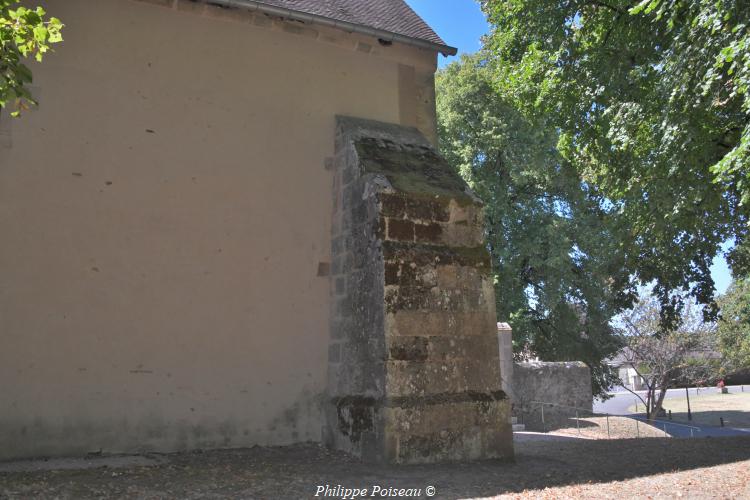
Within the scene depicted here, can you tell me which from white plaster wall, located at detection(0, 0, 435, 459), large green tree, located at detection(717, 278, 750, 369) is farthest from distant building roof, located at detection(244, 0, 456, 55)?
large green tree, located at detection(717, 278, 750, 369)

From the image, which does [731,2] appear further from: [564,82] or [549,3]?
[549,3]

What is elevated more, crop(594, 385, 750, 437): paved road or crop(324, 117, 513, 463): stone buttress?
crop(324, 117, 513, 463): stone buttress

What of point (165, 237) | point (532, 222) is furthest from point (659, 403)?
point (165, 237)

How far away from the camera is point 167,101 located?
6.36 meters

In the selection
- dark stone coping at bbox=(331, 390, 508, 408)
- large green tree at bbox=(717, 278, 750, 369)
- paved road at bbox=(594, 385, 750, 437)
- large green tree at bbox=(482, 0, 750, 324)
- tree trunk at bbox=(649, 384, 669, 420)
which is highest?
large green tree at bbox=(482, 0, 750, 324)

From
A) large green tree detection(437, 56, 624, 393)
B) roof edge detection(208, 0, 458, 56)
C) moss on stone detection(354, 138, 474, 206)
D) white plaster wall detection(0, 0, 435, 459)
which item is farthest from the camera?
large green tree detection(437, 56, 624, 393)

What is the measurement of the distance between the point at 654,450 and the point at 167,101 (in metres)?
6.57

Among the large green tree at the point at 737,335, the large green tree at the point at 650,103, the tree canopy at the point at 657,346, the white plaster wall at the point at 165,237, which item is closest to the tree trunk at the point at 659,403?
the tree canopy at the point at 657,346

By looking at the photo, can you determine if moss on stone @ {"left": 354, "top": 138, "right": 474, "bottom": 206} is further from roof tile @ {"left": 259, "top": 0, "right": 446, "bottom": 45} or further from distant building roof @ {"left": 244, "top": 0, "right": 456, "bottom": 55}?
roof tile @ {"left": 259, "top": 0, "right": 446, "bottom": 45}

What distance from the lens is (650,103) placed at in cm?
708

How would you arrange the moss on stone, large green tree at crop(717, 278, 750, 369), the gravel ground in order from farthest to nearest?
large green tree at crop(717, 278, 750, 369), the moss on stone, the gravel ground

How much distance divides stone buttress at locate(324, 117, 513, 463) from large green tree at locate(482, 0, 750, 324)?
2.40 m

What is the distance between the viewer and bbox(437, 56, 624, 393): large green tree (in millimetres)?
17141

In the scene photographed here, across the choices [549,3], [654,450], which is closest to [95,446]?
[654,450]
